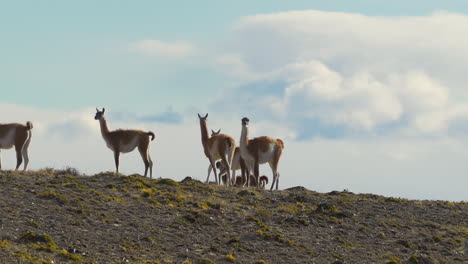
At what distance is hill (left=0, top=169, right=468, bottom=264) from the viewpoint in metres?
22.0

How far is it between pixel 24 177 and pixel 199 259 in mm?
9709

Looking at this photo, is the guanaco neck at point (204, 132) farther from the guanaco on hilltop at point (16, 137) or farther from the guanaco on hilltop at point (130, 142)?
the guanaco on hilltop at point (16, 137)

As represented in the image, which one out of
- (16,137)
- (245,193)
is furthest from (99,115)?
(245,193)

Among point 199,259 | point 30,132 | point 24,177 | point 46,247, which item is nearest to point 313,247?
point 199,259

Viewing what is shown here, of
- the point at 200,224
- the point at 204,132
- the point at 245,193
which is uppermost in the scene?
the point at 204,132

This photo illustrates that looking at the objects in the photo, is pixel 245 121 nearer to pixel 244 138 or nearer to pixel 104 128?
pixel 244 138

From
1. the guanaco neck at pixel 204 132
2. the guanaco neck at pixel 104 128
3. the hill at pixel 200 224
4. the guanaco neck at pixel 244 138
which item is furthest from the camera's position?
the guanaco neck at pixel 204 132

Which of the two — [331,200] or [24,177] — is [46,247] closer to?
[24,177]

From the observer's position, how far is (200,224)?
25.3 m

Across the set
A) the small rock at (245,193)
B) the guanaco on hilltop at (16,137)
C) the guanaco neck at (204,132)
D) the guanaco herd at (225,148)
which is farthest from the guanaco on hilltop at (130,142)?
the small rock at (245,193)

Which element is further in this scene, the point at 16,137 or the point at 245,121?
the point at 245,121

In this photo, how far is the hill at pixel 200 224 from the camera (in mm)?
22000

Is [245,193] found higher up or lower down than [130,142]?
lower down

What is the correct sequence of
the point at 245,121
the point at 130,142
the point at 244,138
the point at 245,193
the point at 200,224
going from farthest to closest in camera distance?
the point at 130,142 < the point at 245,121 < the point at 244,138 < the point at 245,193 < the point at 200,224
